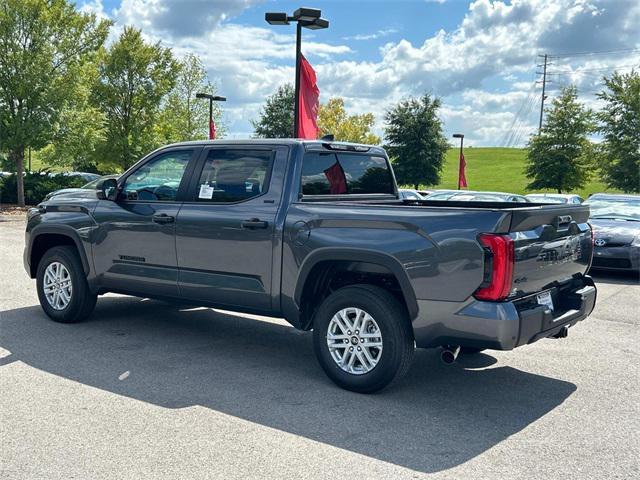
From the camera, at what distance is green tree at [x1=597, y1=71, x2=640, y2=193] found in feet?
94.0

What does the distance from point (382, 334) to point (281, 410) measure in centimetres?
91

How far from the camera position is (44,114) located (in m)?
23.7

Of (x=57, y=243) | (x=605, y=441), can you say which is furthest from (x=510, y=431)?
(x=57, y=243)

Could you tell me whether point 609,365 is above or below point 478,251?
below

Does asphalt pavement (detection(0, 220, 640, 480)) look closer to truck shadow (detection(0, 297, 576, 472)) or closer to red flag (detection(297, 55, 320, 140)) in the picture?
truck shadow (detection(0, 297, 576, 472))

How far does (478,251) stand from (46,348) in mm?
4046

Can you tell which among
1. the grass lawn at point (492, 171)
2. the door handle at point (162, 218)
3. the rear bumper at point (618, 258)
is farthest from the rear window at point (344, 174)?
the grass lawn at point (492, 171)

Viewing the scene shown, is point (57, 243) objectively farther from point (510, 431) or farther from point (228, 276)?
point (510, 431)

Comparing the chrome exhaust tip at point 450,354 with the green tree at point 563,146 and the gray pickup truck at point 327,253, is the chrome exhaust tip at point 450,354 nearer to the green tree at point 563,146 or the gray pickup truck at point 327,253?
the gray pickup truck at point 327,253

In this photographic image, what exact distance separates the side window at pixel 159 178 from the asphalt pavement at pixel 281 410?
4.64 ft

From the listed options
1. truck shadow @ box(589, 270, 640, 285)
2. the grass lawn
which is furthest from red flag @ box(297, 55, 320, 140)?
the grass lawn

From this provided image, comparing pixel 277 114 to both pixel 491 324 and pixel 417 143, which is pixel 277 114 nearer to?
pixel 417 143

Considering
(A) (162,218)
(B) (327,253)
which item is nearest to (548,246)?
(B) (327,253)

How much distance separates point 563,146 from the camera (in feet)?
126
